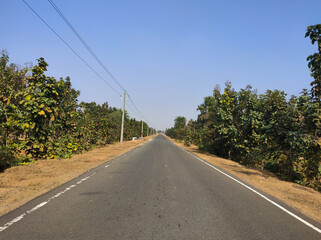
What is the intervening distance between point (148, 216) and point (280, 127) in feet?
31.2

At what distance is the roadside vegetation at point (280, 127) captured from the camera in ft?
30.0

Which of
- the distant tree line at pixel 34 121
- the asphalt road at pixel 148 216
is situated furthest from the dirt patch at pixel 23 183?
the distant tree line at pixel 34 121

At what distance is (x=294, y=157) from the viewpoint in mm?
10500

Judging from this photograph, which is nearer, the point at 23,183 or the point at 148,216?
the point at 148,216

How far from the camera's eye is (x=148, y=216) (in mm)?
4293

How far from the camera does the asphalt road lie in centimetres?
354

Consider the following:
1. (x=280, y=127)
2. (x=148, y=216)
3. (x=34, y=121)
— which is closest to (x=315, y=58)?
(x=280, y=127)

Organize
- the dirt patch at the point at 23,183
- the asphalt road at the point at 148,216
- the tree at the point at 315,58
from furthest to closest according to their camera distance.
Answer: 1. the tree at the point at 315,58
2. the dirt patch at the point at 23,183
3. the asphalt road at the point at 148,216

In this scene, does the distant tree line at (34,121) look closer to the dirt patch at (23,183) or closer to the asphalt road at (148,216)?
the dirt patch at (23,183)

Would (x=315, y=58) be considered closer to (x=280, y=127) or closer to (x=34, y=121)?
(x=280, y=127)

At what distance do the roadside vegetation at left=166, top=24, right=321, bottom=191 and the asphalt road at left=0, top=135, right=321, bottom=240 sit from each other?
17.5 feet

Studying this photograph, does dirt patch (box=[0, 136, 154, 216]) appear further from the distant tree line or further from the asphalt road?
the distant tree line

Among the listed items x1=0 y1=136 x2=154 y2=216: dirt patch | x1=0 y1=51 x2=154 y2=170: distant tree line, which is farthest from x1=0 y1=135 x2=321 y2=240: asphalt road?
x1=0 y1=51 x2=154 y2=170: distant tree line

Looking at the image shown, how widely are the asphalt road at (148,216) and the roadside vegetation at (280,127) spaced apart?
17.5ft
